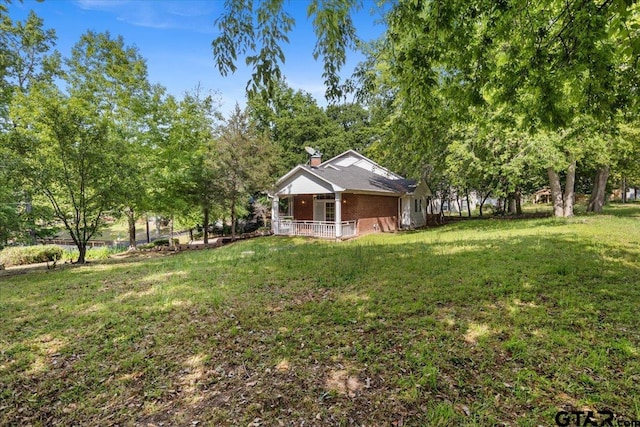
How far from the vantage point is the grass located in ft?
9.14

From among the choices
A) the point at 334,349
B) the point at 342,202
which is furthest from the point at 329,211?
the point at 334,349

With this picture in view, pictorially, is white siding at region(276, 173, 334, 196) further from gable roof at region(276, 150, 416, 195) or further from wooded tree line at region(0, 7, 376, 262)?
wooded tree line at region(0, 7, 376, 262)

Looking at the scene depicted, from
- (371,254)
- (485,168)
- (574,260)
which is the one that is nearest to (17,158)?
(371,254)

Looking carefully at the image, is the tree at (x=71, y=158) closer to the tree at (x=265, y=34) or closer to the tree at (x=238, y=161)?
the tree at (x=238, y=161)

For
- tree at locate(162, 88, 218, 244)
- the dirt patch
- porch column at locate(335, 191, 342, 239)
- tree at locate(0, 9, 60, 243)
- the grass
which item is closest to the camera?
the grass

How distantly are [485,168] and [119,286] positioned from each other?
696 inches

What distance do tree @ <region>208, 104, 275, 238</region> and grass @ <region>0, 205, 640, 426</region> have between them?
11.1 metres

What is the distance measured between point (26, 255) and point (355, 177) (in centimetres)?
1790

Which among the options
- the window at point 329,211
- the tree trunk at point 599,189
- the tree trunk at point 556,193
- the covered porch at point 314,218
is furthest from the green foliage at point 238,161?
the tree trunk at point 599,189

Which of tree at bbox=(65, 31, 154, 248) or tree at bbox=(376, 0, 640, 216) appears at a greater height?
tree at bbox=(65, 31, 154, 248)

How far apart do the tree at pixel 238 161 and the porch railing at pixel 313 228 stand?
8.88 feet

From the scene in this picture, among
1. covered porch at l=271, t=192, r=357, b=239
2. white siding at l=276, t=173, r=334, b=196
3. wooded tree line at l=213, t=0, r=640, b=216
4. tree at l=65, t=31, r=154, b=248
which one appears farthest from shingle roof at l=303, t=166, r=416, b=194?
wooded tree line at l=213, t=0, r=640, b=216

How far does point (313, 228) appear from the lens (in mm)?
17594

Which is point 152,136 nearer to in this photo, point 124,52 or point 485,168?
point 124,52
